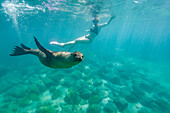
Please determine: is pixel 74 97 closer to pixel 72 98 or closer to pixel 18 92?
pixel 72 98

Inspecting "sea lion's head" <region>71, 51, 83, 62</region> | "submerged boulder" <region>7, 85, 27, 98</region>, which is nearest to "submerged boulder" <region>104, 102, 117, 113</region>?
"submerged boulder" <region>7, 85, 27, 98</region>

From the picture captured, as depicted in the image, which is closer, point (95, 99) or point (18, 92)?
point (95, 99)

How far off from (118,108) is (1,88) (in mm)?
13553

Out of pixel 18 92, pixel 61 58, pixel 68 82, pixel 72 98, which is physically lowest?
pixel 18 92

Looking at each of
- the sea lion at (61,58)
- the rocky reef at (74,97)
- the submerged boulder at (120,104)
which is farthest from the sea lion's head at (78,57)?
the submerged boulder at (120,104)

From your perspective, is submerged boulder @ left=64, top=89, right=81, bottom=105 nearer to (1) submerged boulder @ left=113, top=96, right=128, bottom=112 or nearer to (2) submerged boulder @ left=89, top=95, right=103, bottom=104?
(2) submerged boulder @ left=89, top=95, right=103, bottom=104

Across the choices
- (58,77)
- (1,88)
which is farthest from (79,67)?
(1,88)

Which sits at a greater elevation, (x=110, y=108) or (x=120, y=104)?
(x=110, y=108)

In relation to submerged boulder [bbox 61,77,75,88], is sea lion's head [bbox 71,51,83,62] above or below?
above

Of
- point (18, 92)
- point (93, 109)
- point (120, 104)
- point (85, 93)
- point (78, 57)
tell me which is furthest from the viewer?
point (18, 92)

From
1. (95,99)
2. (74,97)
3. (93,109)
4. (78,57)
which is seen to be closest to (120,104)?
(95,99)

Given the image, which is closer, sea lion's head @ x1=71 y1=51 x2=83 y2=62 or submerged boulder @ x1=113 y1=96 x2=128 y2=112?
sea lion's head @ x1=71 y1=51 x2=83 y2=62

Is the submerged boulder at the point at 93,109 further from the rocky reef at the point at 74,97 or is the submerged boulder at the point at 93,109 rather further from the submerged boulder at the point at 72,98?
the submerged boulder at the point at 72,98

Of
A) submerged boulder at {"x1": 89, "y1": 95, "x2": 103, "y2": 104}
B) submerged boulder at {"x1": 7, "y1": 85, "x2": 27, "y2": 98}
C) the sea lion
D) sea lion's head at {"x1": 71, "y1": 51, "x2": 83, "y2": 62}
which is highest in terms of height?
sea lion's head at {"x1": 71, "y1": 51, "x2": 83, "y2": 62}
